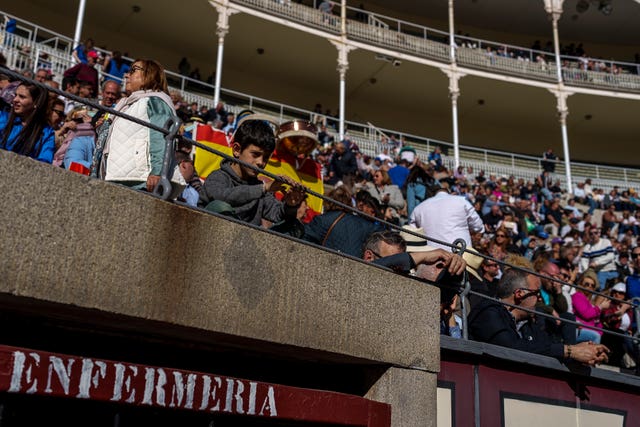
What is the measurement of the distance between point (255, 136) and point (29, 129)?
123 cm

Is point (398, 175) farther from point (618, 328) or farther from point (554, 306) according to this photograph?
point (554, 306)

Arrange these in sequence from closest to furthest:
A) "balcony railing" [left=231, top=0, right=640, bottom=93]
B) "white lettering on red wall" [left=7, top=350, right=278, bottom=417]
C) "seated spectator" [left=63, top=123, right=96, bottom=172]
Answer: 1. "white lettering on red wall" [left=7, top=350, right=278, bottom=417]
2. "seated spectator" [left=63, top=123, right=96, bottom=172]
3. "balcony railing" [left=231, top=0, right=640, bottom=93]

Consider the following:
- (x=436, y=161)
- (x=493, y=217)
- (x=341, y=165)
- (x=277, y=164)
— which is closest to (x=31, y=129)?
(x=277, y=164)

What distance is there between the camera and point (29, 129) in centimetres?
353

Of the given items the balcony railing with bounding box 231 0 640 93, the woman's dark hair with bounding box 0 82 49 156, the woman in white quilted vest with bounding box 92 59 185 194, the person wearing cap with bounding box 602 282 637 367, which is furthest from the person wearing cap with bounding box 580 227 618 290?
the woman's dark hair with bounding box 0 82 49 156

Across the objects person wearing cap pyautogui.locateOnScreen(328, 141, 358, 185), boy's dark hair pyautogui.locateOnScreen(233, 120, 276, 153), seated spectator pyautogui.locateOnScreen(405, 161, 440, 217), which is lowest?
boy's dark hair pyautogui.locateOnScreen(233, 120, 276, 153)

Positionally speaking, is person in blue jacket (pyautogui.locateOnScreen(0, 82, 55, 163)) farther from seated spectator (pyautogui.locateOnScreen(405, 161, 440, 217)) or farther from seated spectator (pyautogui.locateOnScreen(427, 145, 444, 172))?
seated spectator (pyautogui.locateOnScreen(427, 145, 444, 172))

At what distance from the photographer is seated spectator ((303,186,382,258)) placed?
4.81 metres

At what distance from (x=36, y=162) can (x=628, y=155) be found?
2990cm

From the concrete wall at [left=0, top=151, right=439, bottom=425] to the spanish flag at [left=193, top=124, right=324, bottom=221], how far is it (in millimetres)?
2417

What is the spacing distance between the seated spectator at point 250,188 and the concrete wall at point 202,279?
0.34 metres

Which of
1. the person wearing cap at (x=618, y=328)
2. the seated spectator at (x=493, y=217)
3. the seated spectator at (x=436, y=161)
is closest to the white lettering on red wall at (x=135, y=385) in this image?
the person wearing cap at (x=618, y=328)

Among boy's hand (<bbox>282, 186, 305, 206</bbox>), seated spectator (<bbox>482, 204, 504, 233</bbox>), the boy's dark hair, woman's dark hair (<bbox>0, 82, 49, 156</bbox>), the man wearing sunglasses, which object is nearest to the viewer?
woman's dark hair (<bbox>0, 82, 49, 156</bbox>)

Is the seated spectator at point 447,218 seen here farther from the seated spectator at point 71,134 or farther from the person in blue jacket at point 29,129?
the person in blue jacket at point 29,129
